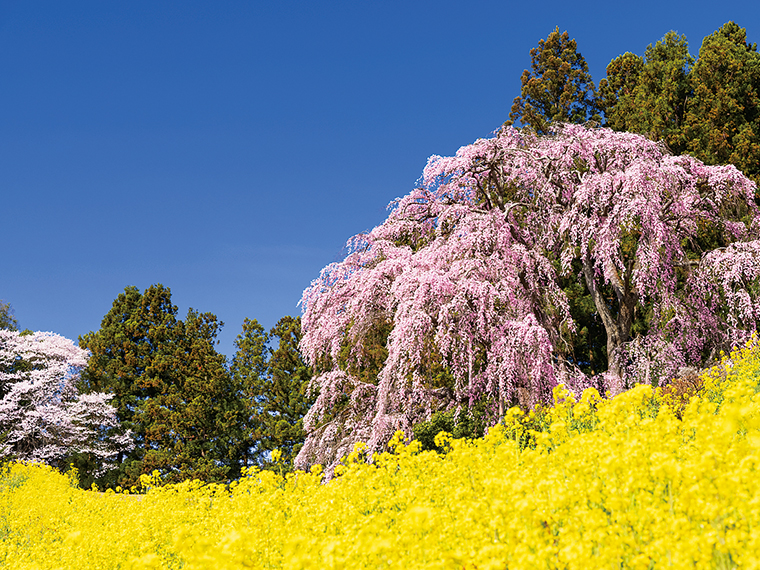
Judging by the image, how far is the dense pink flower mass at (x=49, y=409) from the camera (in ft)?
75.7

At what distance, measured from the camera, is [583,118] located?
24922 millimetres

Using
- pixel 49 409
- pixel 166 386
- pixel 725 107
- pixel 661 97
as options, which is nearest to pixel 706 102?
pixel 725 107

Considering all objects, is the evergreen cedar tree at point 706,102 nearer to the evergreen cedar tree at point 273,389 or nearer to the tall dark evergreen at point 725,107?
the tall dark evergreen at point 725,107

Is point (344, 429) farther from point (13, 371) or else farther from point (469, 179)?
point (13, 371)

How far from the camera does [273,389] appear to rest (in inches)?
832

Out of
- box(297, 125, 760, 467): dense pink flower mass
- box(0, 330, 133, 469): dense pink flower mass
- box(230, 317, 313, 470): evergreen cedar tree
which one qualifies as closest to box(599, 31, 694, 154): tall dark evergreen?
box(297, 125, 760, 467): dense pink flower mass

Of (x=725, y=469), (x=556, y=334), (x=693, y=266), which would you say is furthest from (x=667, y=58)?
(x=725, y=469)

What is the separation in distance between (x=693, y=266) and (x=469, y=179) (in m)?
5.51

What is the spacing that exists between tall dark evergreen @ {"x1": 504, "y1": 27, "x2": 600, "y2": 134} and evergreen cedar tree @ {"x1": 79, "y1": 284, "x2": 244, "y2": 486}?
17.2 metres

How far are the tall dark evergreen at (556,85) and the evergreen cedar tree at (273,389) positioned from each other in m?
13.8

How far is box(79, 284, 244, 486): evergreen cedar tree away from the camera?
22.0 meters

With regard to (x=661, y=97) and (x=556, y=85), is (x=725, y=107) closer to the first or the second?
(x=661, y=97)

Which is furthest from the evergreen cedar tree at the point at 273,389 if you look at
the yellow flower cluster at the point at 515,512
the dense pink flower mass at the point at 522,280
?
the yellow flower cluster at the point at 515,512

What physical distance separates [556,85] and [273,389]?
58.4 feet
